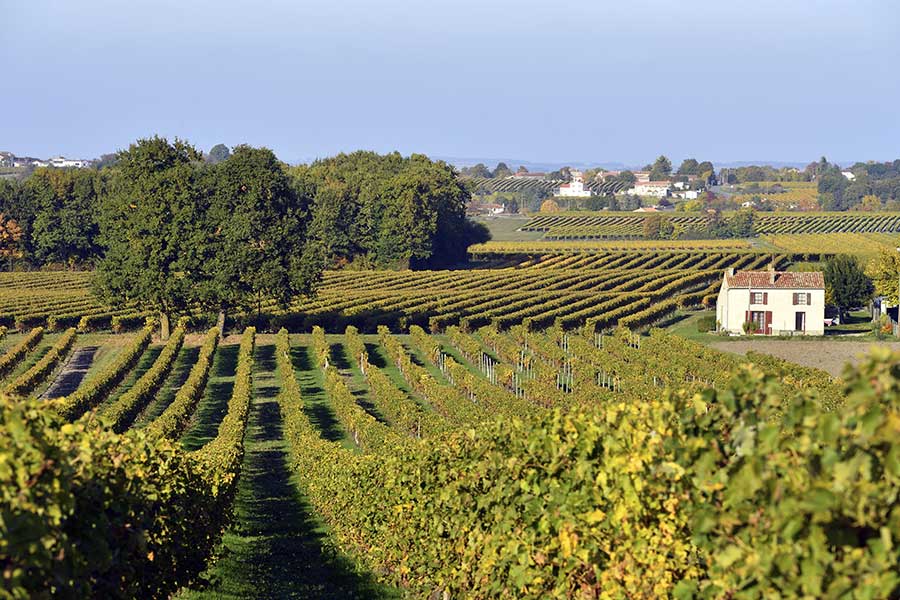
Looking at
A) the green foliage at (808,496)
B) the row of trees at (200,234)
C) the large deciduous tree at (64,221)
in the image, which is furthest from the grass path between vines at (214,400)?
the large deciduous tree at (64,221)

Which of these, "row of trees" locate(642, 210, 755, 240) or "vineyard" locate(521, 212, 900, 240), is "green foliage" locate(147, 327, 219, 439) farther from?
"vineyard" locate(521, 212, 900, 240)

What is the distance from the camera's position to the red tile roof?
64.6 metres

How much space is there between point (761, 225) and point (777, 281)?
12402 centimetres

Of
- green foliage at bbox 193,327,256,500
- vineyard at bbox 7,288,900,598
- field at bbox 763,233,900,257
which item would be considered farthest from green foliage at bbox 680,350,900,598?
field at bbox 763,233,900,257

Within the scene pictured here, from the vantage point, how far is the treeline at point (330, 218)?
333ft

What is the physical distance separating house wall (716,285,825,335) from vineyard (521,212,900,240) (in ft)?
332

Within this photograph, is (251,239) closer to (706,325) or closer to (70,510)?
(706,325)

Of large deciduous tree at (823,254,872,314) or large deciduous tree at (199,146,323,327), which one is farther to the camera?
large deciduous tree at (823,254,872,314)

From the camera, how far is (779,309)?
6494cm

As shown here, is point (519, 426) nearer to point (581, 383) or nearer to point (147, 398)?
point (147, 398)

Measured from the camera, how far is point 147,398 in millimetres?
38938

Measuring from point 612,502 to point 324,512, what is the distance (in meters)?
15.6

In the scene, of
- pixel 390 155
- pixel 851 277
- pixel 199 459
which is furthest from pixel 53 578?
pixel 390 155

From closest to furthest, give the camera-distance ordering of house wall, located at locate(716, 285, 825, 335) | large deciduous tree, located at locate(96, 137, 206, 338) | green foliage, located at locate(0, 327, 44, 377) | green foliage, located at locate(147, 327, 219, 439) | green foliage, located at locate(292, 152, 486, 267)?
1. green foliage, located at locate(147, 327, 219, 439)
2. green foliage, located at locate(0, 327, 44, 377)
3. large deciduous tree, located at locate(96, 137, 206, 338)
4. house wall, located at locate(716, 285, 825, 335)
5. green foliage, located at locate(292, 152, 486, 267)
